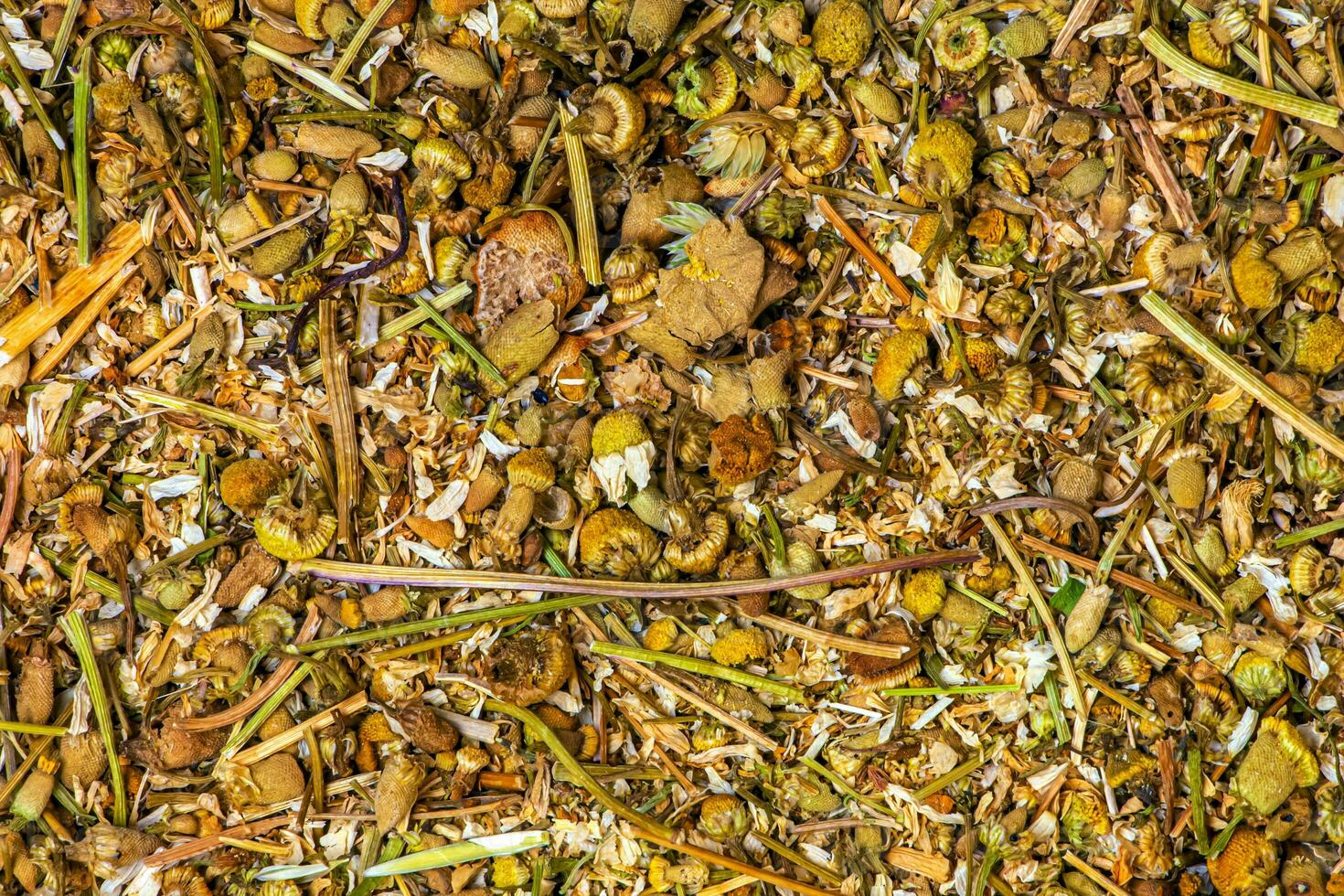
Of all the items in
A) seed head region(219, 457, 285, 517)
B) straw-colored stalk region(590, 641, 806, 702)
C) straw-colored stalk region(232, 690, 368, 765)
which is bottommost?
straw-colored stalk region(232, 690, 368, 765)

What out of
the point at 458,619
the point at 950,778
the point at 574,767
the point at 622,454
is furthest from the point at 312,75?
the point at 950,778

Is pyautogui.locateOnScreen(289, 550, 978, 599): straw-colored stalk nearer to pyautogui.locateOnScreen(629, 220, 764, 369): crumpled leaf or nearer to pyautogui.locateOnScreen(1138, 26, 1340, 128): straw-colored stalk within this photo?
pyautogui.locateOnScreen(629, 220, 764, 369): crumpled leaf

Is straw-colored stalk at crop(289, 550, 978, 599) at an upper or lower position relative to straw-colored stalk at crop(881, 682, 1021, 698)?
upper

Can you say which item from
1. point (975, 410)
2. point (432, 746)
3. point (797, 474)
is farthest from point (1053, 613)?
point (432, 746)

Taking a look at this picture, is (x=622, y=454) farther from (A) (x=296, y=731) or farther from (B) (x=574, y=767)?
(A) (x=296, y=731)

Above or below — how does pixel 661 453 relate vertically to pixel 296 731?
above

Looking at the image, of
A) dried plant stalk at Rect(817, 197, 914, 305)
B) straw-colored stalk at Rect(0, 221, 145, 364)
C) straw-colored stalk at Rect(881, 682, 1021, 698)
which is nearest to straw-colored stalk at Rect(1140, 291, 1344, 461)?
dried plant stalk at Rect(817, 197, 914, 305)

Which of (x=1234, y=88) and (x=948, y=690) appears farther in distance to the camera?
(x=948, y=690)
